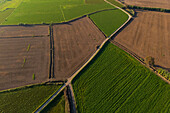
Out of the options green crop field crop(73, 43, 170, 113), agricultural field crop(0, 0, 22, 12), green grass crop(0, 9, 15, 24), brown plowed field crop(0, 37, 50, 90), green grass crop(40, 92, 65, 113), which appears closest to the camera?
green grass crop(40, 92, 65, 113)

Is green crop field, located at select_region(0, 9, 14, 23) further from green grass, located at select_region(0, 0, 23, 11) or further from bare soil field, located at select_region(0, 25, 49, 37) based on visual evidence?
bare soil field, located at select_region(0, 25, 49, 37)

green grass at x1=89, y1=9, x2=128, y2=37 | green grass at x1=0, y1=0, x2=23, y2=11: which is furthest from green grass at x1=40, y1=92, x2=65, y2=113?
green grass at x1=0, y1=0, x2=23, y2=11

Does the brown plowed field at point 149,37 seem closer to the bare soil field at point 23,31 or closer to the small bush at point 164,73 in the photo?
the small bush at point 164,73

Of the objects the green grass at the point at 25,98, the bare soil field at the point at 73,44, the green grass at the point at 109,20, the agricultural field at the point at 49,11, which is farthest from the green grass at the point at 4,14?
the green grass at the point at 109,20

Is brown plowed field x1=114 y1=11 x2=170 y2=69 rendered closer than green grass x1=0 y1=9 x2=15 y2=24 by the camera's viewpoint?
Yes

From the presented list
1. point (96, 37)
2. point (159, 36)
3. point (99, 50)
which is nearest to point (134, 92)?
point (99, 50)

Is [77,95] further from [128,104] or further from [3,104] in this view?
[3,104]

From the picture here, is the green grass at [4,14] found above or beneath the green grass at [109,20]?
above

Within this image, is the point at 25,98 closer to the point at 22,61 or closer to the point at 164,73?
the point at 22,61
